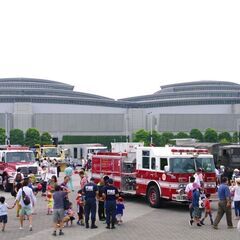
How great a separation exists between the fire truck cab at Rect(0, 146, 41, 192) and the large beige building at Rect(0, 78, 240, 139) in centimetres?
9444

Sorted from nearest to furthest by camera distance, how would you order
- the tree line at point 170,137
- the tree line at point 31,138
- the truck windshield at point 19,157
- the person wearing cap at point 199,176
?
the person wearing cap at point 199,176 → the truck windshield at point 19,157 → the tree line at point 31,138 → the tree line at point 170,137

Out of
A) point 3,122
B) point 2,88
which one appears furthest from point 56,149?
point 2,88

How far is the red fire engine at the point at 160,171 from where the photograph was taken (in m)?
21.9

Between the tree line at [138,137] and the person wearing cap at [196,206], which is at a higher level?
the tree line at [138,137]

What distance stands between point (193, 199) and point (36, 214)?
272 inches

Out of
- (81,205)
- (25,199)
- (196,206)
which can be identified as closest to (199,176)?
(196,206)

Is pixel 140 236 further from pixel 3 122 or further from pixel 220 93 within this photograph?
pixel 220 93

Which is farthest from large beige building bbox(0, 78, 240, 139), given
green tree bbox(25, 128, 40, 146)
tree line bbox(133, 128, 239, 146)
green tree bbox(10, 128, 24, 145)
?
green tree bbox(25, 128, 40, 146)

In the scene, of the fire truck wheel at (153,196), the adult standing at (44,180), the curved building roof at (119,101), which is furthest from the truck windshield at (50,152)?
the curved building roof at (119,101)

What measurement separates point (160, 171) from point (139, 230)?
5.77 m

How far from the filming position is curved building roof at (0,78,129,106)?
13479 centimetres

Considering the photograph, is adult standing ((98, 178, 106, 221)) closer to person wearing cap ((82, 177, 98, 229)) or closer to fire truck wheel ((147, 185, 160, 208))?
person wearing cap ((82, 177, 98, 229))

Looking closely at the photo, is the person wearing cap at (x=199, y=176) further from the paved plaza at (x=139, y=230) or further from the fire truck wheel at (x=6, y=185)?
the fire truck wheel at (x=6, y=185)

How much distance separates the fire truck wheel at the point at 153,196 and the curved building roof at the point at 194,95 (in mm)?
123526
